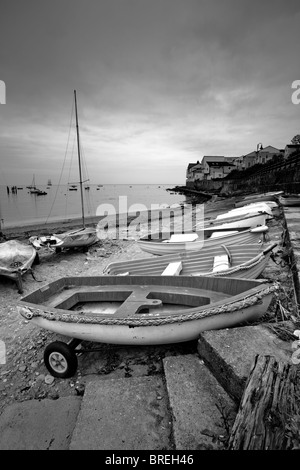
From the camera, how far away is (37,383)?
3424mm

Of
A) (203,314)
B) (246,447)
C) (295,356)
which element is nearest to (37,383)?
(203,314)

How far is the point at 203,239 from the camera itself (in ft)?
25.7

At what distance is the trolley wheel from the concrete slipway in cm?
45

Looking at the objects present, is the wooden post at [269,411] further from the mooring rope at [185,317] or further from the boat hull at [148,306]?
the boat hull at [148,306]

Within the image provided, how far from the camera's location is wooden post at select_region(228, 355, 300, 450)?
1631 millimetres

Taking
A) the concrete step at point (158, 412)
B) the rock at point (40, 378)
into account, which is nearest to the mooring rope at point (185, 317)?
the concrete step at point (158, 412)

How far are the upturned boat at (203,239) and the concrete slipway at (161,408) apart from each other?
12.0 feet

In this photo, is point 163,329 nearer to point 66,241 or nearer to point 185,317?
point 185,317

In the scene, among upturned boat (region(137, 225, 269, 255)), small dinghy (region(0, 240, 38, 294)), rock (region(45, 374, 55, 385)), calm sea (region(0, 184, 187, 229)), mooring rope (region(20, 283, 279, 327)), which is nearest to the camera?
mooring rope (region(20, 283, 279, 327))

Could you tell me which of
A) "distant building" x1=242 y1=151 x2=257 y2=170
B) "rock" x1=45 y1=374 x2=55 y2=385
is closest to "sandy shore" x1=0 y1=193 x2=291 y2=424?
"rock" x1=45 y1=374 x2=55 y2=385

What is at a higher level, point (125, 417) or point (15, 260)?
point (15, 260)

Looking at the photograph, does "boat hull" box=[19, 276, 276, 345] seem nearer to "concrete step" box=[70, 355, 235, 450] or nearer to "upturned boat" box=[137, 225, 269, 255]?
"concrete step" box=[70, 355, 235, 450]

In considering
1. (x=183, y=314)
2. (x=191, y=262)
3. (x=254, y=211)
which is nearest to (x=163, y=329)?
(x=183, y=314)

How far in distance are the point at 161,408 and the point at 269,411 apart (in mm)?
1167
